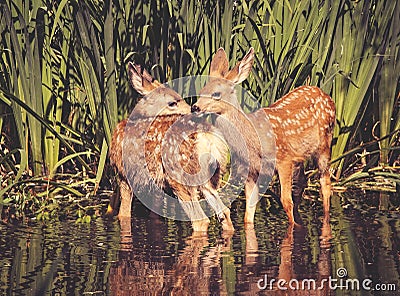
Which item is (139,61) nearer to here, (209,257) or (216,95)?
(216,95)

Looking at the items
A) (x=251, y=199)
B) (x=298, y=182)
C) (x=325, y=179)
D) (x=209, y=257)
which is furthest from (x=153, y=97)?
(x=209, y=257)

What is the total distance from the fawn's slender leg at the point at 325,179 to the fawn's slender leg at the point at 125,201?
4.86 feet

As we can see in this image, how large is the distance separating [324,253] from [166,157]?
62.6 inches

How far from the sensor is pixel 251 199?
748 cm

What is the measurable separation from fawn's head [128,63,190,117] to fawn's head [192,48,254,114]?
0.17 meters

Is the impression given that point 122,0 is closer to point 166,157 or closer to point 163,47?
point 163,47

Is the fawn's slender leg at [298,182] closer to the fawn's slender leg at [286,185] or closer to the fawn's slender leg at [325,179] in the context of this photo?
the fawn's slender leg at [325,179]

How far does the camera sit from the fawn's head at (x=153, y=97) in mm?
7820

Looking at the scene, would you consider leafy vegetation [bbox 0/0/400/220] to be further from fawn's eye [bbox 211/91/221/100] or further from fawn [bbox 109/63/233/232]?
fawn's eye [bbox 211/91/221/100]

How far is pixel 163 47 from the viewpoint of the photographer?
814 centimetres

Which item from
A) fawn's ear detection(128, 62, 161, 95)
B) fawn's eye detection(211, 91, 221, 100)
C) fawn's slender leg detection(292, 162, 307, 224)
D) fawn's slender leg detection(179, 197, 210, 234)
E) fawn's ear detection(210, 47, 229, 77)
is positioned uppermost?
fawn's ear detection(210, 47, 229, 77)

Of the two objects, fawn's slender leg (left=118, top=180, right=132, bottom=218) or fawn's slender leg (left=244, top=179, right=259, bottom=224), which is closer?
fawn's slender leg (left=244, top=179, right=259, bottom=224)

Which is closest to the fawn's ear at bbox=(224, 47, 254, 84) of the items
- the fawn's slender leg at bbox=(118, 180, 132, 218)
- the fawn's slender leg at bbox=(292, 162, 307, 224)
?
the fawn's slender leg at bbox=(292, 162, 307, 224)

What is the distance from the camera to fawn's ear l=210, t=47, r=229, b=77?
7832 mm
